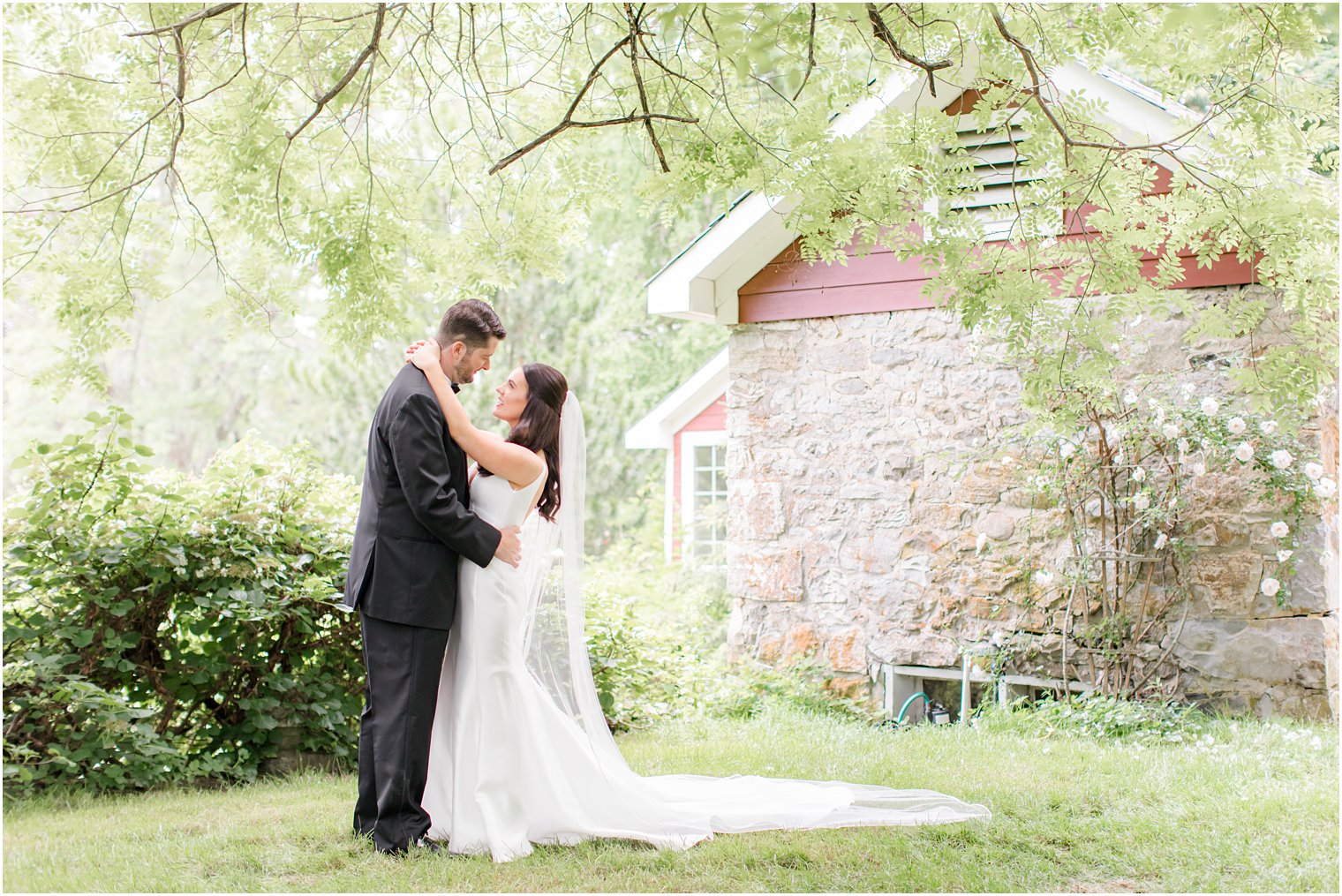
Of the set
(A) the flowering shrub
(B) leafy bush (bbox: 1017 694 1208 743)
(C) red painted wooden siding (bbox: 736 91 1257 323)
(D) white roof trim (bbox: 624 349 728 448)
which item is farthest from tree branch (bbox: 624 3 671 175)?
(D) white roof trim (bbox: 624 349 728 448)

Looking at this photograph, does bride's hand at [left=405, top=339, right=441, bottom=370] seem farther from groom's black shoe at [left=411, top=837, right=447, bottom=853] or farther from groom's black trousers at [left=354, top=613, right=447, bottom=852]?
groom's black shoe at [left=411, top=837, right=447, bottom=853]

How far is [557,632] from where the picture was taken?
4051mm

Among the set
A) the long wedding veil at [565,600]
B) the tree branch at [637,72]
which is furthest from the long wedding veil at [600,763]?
the tree branch at [637,72]

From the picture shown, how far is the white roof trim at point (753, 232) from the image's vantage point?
650 cm

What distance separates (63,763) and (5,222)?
7.76ft

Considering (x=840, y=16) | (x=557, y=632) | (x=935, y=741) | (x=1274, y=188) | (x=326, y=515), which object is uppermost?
(x=840, y=16)

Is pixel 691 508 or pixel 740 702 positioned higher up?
pixel 691 508

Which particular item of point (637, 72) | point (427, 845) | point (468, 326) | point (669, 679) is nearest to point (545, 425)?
point (468, 326)

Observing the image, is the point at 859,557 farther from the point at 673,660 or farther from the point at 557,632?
the point at 557,632

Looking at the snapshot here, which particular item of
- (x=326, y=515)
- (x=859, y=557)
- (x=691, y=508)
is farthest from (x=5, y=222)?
(x=691, y=508)

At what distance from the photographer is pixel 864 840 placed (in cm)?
373

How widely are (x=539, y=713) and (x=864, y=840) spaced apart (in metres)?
1.23

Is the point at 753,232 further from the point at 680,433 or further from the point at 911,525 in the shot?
the point at 680,433

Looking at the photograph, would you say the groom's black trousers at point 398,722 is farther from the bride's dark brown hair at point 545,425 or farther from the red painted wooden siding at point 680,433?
the red painted wooden siding at point 680,433
